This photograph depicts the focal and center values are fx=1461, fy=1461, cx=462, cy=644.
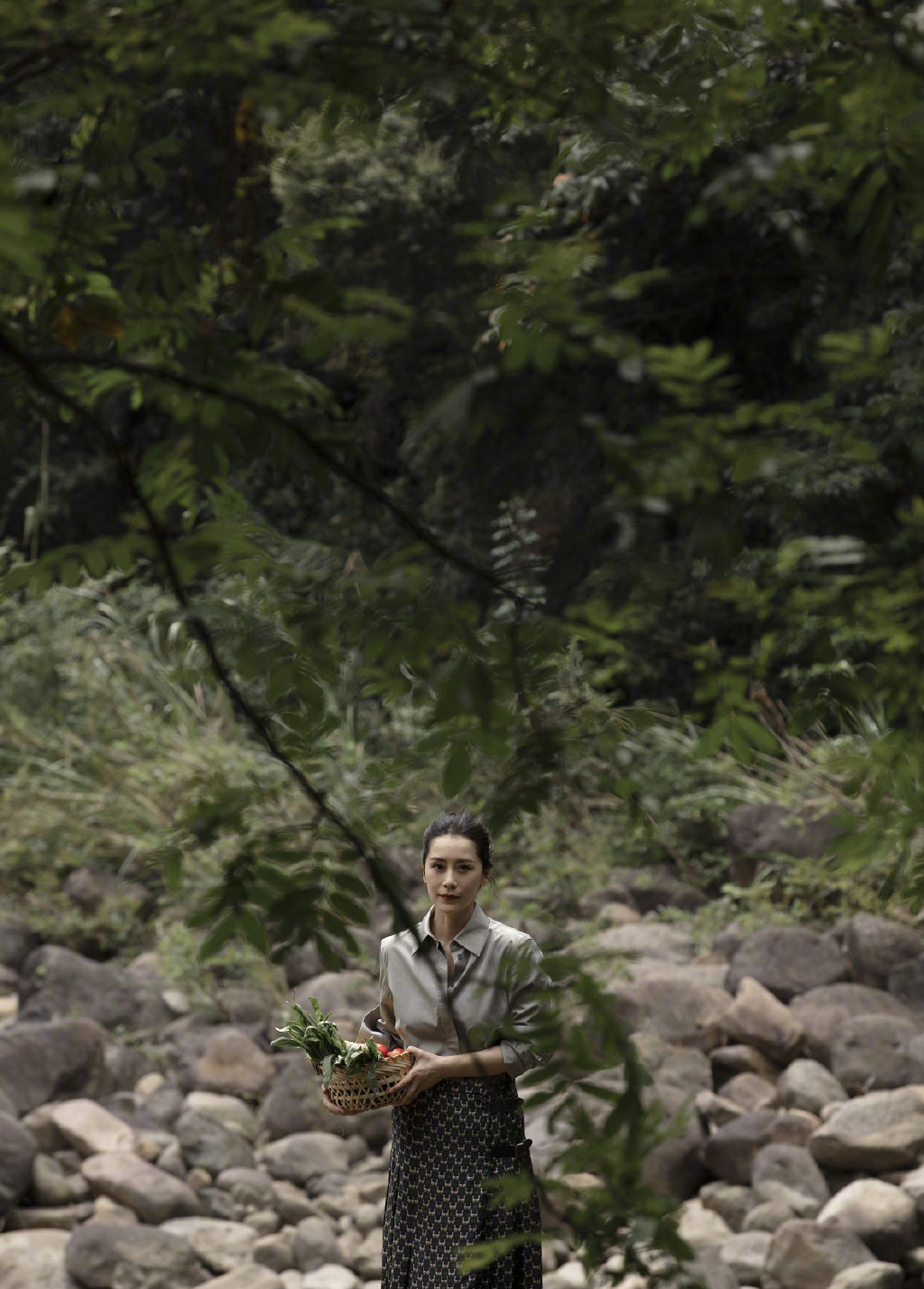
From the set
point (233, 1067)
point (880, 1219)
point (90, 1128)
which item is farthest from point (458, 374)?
point (233, 1067)

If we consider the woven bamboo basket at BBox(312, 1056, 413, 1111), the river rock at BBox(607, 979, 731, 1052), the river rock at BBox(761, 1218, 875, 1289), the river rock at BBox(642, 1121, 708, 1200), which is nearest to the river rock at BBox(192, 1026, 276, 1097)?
the river rock at BBox(607, 979, 731, 1052)

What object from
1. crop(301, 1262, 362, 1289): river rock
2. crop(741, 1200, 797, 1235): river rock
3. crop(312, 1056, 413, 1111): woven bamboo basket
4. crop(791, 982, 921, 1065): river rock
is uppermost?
crop(312, 1056, 413, 1111): woven bamboo basket

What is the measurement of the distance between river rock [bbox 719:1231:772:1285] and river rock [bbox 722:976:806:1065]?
3.30 ft

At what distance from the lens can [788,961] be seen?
5.94 metres

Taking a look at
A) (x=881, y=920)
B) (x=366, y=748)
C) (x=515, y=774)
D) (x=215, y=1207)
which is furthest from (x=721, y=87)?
(x=366, y=748)

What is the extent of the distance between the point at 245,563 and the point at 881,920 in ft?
16.4

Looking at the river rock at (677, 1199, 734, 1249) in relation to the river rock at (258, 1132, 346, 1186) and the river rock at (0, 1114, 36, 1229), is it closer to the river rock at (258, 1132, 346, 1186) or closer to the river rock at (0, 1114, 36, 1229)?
the river rock at (258, 1132, 346, 1186)

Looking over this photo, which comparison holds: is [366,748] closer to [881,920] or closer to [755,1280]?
[881,920]

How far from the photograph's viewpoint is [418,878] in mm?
7617

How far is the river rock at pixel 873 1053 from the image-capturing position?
203 inches

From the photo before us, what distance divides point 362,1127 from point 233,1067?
0.64 m

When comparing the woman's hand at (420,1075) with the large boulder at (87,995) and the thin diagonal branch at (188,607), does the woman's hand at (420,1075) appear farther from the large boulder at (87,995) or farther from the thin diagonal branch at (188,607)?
the large boulder at (87,995)

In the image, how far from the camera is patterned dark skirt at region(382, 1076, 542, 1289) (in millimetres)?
2791

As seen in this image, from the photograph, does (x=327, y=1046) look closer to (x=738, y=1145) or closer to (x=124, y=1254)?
(x=124, y=1254)
